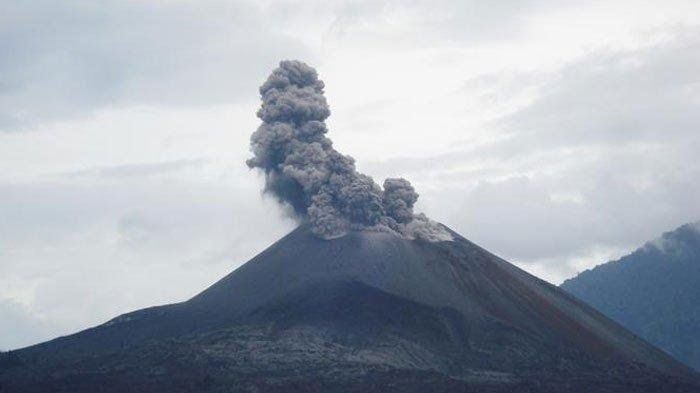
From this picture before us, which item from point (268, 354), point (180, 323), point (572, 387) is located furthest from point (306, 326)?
point (572, 387)

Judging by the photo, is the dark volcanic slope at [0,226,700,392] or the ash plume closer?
the dark volcanic slope at [0,226,700,392]

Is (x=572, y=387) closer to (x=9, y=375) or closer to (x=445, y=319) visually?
(x=445, y=319)

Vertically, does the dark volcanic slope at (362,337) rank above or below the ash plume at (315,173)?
below

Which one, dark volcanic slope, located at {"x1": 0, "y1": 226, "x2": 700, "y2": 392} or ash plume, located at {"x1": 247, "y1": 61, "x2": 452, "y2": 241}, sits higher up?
ash plume, located at {"x1": 247, "y1": 61, "x2": 452, "y2": 241}

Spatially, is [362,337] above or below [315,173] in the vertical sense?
below

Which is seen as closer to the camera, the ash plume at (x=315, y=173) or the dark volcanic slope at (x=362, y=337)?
the dark volcanic slope at (x=362, y=337)
